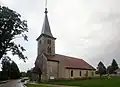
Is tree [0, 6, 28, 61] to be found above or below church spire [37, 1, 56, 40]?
below

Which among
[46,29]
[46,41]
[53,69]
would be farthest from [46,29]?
[53,69]

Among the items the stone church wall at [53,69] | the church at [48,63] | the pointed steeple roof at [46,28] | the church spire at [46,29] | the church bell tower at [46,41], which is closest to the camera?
the stone church wall at [53,69]

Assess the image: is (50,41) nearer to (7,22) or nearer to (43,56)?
(43,56)

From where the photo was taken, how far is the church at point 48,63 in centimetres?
5550

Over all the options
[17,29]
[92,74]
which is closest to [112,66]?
[92,74]

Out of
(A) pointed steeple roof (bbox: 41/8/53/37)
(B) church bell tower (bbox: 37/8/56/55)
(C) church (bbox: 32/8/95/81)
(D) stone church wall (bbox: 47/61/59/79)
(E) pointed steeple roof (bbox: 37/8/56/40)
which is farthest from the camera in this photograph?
(A) pointed steeple roof (bbox: 41/8/53/37)

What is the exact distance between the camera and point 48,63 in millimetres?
55062

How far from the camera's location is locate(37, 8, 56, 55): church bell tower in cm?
5840

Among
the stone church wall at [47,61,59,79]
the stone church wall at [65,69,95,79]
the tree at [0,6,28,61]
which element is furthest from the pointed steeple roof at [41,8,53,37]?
the tree at [0,6,28,61]

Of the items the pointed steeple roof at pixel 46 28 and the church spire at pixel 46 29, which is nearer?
the church spire at pixel 46 29

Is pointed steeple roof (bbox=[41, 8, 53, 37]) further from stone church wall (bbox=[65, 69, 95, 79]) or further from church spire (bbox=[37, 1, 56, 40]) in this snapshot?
stone church wall (bbox=[65, 69, 95, 79])

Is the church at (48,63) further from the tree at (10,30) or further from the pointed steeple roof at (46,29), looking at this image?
the tree at (10,30)

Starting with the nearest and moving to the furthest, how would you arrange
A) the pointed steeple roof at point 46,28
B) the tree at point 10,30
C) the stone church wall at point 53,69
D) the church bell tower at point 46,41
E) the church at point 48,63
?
1. the tree at point 10,30
2. the stone church wall at point 53,69
3. the church at point 48,63
4. the church bell tower at point 46,41
5. the pointed steeple roof at point 46,28

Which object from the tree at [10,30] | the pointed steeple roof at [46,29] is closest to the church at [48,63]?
the pointed steeple roof at [46,29]
